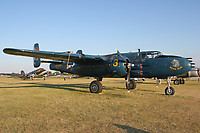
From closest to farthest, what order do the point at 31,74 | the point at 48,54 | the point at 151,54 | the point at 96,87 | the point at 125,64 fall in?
the point at 48,54, the point at 125,64, the point at 96,87, the point at 151,54, the point at 31,74

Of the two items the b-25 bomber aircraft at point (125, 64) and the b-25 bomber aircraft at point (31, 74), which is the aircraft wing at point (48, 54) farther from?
the b-25 bomber aircraft at point (31, 74)

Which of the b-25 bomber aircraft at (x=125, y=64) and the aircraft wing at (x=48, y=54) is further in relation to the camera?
the b-25 bomber aircraft at (x=125, y=64)

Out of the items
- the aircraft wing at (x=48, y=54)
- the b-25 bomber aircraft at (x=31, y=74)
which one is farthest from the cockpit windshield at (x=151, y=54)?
the b-25 bomber aircraft at (x=31, y=74)

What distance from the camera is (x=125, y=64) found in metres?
12.9

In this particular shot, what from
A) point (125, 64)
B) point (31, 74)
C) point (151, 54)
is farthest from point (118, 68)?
point (31, 74)

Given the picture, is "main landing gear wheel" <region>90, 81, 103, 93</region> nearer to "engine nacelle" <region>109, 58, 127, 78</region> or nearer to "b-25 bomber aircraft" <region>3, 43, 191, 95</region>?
"b-25 bomber aircraft" <region>3, 43, 191, 95</region>

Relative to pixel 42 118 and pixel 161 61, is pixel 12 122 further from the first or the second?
pixel 161 61

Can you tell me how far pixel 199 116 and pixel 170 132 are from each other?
2605mm

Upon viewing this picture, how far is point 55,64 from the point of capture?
59.1 feet

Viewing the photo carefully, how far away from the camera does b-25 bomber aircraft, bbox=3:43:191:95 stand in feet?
38.4

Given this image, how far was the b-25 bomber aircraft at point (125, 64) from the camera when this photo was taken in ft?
38.4

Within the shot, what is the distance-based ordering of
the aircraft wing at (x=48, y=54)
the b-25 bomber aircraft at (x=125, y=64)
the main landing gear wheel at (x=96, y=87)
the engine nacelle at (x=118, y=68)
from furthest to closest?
1. the main landing gear wheel at (x=96, y=87)
2. the engine nacelle at (x=118, y=68)
3. the b-25 bomber aircraft at (x=125, y=64)
4. the aircraft wing at (x=48, y=54)

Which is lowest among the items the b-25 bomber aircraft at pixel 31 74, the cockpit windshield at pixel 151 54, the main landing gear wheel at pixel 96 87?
the main landing gear wheel at pixel 96 87

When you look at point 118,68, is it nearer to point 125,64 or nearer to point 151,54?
point 125,64
